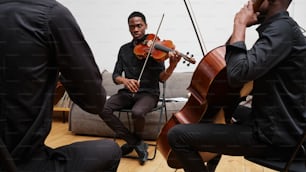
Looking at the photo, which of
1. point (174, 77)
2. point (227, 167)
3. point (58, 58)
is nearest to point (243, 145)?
point (58, 58)

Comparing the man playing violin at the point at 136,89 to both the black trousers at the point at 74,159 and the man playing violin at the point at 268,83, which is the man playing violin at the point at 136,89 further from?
the black trousers at the point at 74,159

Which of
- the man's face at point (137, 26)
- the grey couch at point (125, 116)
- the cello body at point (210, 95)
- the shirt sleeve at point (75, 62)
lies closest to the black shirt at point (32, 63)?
the shirt sleeve at point (75, 62)

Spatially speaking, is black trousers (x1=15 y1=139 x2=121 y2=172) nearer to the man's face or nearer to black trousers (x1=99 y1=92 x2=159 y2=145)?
black trousers (x1=99 y1=92 x2=159 y2=145)

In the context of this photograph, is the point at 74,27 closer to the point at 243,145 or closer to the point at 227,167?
the point at 243,145

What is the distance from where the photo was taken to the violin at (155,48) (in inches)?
78.3

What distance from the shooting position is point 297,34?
98 cm

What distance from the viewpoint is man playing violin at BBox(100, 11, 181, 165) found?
1.96m

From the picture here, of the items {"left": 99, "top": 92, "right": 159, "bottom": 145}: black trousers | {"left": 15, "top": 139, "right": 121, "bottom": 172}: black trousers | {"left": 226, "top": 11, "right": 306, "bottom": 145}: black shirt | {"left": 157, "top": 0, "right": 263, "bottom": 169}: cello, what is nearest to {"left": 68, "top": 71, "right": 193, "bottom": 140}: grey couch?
{"left": 99, "top": 92, "right": 159, "bottom": 145}: black trousers

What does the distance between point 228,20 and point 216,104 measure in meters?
1.70

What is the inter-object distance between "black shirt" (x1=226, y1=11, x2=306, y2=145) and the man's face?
1199 mm

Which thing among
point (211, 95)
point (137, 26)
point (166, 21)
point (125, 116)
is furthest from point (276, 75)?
point (166, 21)

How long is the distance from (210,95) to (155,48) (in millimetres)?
883

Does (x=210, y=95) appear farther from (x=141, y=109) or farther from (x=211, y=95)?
(x=141, y=109)

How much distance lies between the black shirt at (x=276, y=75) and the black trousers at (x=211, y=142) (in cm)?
4
